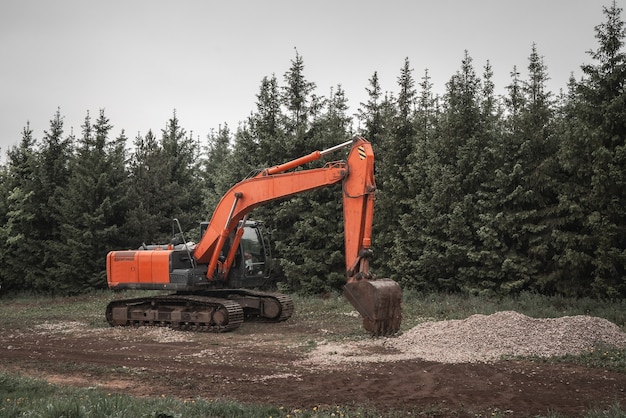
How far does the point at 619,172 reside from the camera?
1525cm

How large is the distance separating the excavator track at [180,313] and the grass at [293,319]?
949 millimetres

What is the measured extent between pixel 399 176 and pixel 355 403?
15.7 metres

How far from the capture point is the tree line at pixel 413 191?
16422 mm

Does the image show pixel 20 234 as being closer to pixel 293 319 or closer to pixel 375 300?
pixel 293 319

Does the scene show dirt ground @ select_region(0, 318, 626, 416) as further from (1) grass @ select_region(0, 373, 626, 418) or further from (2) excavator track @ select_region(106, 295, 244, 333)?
(2) excavator track @ select_region(106, 295, 244, 333)

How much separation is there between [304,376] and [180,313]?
6.69 metres

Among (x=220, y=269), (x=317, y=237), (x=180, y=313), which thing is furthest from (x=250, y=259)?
(x=317, y=237)

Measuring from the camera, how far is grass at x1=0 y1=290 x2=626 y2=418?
627 cm

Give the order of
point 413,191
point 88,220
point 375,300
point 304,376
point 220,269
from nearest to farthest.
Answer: point 304,376 < point 375,300 < point 220,269 < point 413,191 < point 88,220

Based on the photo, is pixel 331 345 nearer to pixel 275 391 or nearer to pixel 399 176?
pixel 275 391

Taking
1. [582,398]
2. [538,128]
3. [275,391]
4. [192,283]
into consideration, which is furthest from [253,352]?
[538,128]

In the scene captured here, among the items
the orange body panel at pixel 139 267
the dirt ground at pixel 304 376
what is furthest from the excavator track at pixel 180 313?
the dirt ground at pixel 304 376

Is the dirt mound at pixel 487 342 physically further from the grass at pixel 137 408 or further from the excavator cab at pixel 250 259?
the excavator cab at pixel 250 259

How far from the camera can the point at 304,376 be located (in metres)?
9.21
